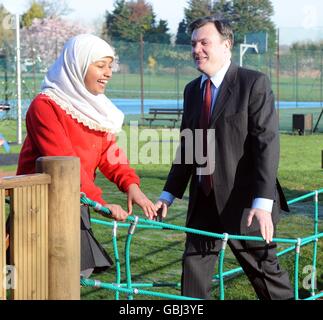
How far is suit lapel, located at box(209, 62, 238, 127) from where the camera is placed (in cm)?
421

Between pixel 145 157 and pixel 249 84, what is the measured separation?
11264 mm

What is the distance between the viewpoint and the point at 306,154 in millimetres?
16500

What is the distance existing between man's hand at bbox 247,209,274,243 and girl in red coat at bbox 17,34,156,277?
0.59 m

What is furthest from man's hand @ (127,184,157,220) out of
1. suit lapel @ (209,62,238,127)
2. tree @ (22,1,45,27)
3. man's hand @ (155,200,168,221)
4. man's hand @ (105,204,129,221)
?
tree @ (22,1,45,27)

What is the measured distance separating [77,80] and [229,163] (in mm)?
932

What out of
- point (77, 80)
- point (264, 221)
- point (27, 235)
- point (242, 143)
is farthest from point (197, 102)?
point (27, 235)

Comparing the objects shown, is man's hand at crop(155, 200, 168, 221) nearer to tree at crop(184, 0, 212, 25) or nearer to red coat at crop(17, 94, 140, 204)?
red coat at crop(17, 94, 140, 204)

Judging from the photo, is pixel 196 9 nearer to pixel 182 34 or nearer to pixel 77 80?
pixel 182 34

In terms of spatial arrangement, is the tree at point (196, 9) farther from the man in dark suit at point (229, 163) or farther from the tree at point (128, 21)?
the man in dark suit at point (229, 163)

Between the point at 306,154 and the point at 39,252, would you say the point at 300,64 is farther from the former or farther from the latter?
the point at 39,252

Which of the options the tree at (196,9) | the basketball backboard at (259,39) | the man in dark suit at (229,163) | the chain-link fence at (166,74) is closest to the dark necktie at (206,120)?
the man in dark suit at (229,163)

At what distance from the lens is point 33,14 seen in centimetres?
6744
